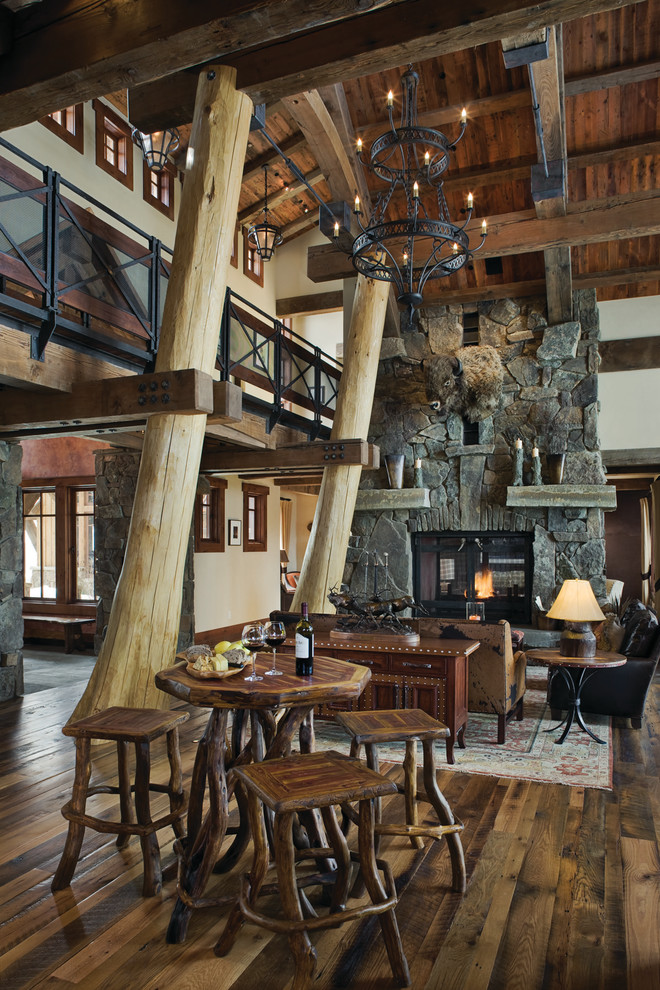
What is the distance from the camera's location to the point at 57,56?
2371 mm

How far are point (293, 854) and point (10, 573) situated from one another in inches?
174

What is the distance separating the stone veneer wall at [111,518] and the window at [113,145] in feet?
10.9

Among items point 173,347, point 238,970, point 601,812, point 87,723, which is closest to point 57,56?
point 173,347

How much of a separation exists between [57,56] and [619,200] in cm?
557

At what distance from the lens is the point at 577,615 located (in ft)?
14.5

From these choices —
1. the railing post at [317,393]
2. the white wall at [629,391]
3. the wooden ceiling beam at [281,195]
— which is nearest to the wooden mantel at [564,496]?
the white wall at [629,391]

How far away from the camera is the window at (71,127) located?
7270 mm

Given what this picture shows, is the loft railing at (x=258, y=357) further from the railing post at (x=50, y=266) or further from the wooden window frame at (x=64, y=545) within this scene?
the wooden window frame at (x=64, y=545)

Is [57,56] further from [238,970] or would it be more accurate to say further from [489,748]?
[489,748]

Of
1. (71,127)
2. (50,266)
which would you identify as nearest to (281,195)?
(71,127)

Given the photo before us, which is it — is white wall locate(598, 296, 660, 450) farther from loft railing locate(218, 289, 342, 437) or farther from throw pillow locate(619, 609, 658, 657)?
throw pillow locate(619, 609, 658, 657)

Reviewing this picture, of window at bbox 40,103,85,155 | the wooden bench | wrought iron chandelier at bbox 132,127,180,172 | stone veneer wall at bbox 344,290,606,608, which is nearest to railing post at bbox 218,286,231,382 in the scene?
wrought iron chandelier at bbox 132,127,180,172

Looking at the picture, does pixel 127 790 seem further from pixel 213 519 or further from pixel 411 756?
pixel 213 519

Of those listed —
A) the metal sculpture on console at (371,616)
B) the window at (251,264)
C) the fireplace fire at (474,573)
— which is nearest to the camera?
the metal sculpture on console at (371,616)
